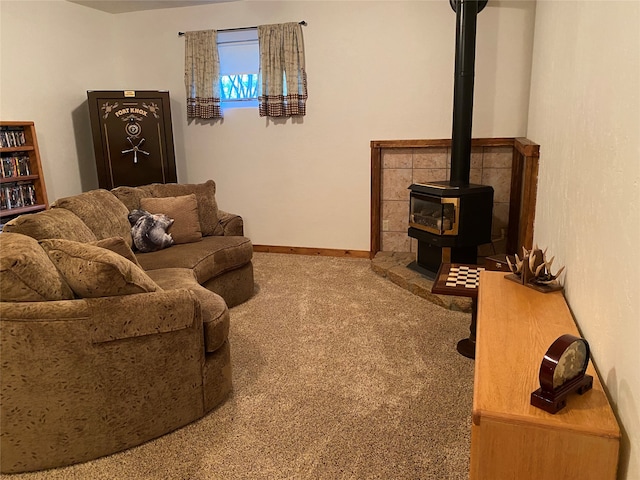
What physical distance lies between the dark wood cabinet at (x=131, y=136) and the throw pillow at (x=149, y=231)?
1515 mm

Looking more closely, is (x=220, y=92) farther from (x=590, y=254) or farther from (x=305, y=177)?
(x=590, y=254)

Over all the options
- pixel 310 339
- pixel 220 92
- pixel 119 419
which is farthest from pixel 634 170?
pixel 220 92

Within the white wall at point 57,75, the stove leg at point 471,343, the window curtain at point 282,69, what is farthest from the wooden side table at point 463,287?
the white wall at point 57,75

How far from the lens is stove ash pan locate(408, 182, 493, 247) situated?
3.69m

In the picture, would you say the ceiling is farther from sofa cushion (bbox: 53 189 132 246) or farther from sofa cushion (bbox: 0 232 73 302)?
sofa cushion (bbox: 0 232 73 302)

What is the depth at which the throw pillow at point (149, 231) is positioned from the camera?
3520mm

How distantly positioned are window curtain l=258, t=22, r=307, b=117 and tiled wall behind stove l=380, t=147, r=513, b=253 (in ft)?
3.48

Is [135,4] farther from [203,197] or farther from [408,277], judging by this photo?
[408,277]

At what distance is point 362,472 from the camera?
188cm

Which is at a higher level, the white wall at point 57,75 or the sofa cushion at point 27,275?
the white wall at point 57,75

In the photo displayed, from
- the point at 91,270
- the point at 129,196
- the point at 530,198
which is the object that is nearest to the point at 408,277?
the point at 530,198

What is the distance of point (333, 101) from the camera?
4.76m

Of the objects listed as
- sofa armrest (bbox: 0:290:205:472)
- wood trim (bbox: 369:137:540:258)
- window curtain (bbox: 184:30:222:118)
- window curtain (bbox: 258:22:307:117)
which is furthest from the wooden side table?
window curtain (bbox: 184:30:222:118)

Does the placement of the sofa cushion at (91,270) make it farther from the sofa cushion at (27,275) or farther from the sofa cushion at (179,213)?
the sofa cushion at (179,213)
